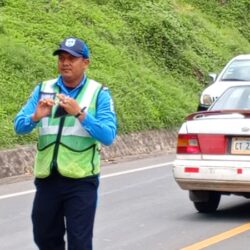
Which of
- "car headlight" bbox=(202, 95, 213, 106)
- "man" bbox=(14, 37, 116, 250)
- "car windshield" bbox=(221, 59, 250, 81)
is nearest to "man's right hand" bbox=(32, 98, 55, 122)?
"man" bbox=(14, 37, 116, 250)

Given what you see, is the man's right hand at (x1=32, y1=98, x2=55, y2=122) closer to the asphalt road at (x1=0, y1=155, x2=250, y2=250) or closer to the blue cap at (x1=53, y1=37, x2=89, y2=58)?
the blue cap at (x1=53, y1=37, x2=89, y2=58)

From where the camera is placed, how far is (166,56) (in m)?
25.6

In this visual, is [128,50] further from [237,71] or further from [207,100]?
[207,100]

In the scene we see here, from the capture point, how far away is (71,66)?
5.72 meters

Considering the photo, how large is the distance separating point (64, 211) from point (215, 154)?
4.61m

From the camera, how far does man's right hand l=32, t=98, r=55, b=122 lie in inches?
219

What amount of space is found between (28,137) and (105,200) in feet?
13.7

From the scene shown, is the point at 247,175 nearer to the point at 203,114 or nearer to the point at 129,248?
the point at 203,114

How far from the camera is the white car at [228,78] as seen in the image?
1881 cm

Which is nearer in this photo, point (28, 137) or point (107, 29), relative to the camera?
point (28, 137)

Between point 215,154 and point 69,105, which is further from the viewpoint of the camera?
point 215,154

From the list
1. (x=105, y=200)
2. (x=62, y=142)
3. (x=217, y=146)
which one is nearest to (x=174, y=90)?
(x=105, y=200)

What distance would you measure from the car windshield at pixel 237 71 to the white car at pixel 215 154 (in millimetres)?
8915

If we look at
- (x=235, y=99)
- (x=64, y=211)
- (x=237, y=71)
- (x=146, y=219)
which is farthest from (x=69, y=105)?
(x=237, y=71)
